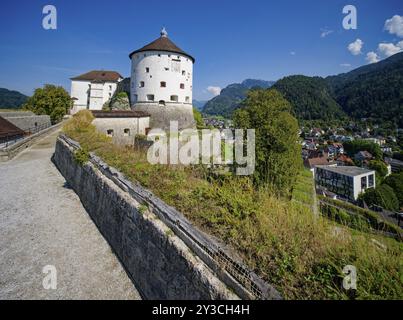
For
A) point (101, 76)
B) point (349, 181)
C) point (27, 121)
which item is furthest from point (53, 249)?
point (349, 181)

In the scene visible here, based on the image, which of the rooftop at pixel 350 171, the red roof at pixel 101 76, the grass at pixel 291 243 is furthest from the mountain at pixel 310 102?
the grass at pixel 291 243

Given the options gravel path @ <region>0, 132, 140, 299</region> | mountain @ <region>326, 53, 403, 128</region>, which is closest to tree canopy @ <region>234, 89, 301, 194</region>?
gravel path @ <region>0, 132, 140, 299</region>

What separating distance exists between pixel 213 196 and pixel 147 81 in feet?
89.6

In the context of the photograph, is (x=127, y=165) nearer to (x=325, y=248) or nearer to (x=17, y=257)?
(x=17, y=257)

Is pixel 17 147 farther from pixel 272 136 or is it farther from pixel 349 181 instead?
pixel 349 181

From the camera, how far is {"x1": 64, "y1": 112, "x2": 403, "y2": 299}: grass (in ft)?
7.17

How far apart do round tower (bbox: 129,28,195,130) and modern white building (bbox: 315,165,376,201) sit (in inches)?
1209

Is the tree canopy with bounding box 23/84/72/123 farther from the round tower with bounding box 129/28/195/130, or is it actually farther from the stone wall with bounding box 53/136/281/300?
the stone wall with bounding box 53/136/281/300

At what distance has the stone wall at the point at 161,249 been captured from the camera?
263cm

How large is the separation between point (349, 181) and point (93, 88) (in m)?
50.1

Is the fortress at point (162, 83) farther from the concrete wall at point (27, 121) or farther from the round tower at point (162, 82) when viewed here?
the concrete wall at point (27, 121)

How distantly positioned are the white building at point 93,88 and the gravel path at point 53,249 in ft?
113
